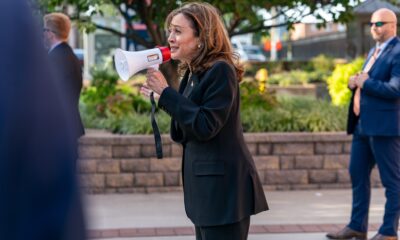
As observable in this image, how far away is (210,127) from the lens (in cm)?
354

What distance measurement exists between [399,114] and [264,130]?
3326 millimetres

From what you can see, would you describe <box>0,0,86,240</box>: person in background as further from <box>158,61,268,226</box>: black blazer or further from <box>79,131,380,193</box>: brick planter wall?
<box>79,131,380,193</box>: brick planter wall

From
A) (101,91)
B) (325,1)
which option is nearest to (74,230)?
(325,1)

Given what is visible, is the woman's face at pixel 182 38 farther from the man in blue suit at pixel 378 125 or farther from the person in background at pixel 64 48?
the person in background at pixel 64 48

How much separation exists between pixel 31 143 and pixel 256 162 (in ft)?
24.6

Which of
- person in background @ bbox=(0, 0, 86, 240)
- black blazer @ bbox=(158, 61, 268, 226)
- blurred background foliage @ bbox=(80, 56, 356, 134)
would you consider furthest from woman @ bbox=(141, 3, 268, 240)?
blurred background foliage @ bbox=(80, 56, 356, 134)

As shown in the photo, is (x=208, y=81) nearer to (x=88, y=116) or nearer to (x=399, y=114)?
(x=399, y=114)

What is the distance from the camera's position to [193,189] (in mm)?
3672

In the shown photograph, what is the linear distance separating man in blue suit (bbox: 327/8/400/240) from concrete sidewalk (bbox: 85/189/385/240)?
23.1 inches

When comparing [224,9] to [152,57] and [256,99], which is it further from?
[152,57]

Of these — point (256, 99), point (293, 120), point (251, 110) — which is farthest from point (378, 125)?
point (256, 99)

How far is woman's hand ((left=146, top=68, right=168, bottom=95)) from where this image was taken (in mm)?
3680

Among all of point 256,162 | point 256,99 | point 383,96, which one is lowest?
point 256,162

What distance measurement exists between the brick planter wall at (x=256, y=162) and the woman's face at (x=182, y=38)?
16.1 feet
